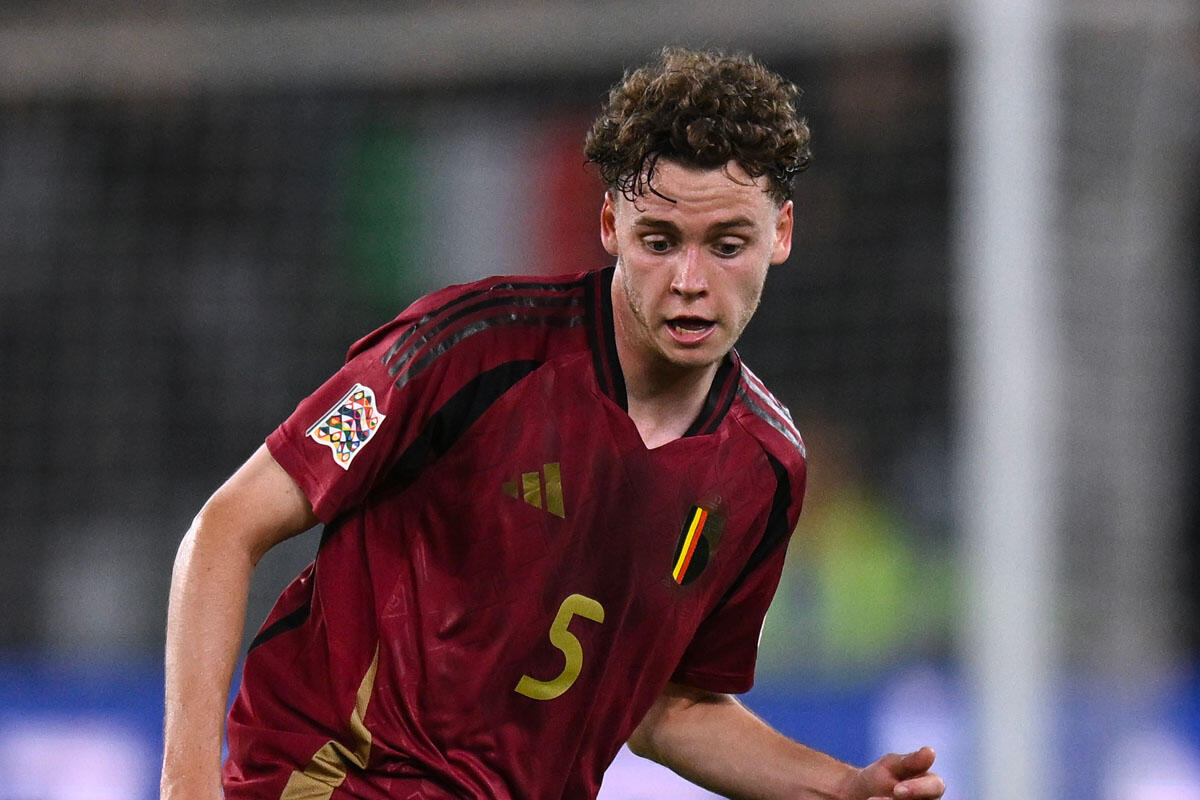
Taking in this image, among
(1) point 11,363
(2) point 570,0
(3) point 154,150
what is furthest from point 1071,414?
(1) point 11,363

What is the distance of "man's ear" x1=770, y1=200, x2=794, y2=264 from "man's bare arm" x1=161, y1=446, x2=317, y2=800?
78cm

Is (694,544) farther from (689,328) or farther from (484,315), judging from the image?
(484,315)

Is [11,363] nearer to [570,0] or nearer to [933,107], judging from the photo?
[570,0]

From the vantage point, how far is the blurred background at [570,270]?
530 centimetres

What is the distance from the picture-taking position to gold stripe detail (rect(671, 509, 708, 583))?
8.35 feet

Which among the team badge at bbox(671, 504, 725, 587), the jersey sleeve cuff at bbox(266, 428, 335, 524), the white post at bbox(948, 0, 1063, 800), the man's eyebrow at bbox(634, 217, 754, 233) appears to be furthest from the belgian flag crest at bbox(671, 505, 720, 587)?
the white post at bbox(948, 0, 1063, 800)

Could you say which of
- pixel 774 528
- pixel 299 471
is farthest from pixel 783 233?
pixel 299 471

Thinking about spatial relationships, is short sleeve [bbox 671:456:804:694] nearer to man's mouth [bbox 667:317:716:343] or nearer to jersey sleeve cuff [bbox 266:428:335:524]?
man's mouth [bbox 667:317:716:343]

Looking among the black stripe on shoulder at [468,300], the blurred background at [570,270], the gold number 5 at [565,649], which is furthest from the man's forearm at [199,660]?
the blurred background at [570,270]

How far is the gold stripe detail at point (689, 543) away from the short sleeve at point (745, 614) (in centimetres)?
12

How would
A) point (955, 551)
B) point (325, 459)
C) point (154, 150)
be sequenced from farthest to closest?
point (154, 150) → point (955, 551) → point (325, 459)

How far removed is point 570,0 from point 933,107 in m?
1.53

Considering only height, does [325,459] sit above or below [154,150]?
below

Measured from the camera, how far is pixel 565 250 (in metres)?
6.33
